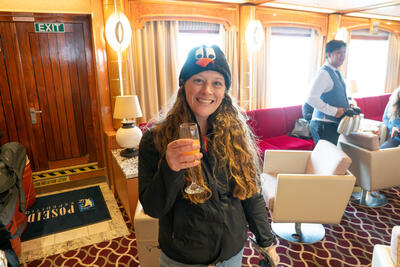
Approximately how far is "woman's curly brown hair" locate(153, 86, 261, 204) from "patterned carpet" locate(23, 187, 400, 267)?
1.45 metres

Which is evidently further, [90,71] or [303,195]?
[90,71]

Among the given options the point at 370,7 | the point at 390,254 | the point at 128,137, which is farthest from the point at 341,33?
the point at 390,254

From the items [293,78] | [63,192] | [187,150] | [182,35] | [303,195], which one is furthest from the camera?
[293,78]

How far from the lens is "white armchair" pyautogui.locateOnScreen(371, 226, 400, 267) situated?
4.31 feet

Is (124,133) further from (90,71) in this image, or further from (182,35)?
(182,35)

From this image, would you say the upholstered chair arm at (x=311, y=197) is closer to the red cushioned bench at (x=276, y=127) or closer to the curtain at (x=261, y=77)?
the red cushioned bench at (x=276, y=127)

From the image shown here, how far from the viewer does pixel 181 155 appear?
848 mm

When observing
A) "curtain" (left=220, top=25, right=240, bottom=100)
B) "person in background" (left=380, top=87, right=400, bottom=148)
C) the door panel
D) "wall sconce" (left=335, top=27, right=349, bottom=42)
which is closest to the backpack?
the door panel

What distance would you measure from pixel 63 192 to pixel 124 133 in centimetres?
147

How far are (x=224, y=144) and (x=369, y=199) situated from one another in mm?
2991

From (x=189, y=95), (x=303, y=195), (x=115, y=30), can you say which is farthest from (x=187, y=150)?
(x=115, y=30)

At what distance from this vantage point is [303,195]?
2.28m

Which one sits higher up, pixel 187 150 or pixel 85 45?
pixel 85 45

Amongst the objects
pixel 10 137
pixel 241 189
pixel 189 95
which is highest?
pixel 189 95
